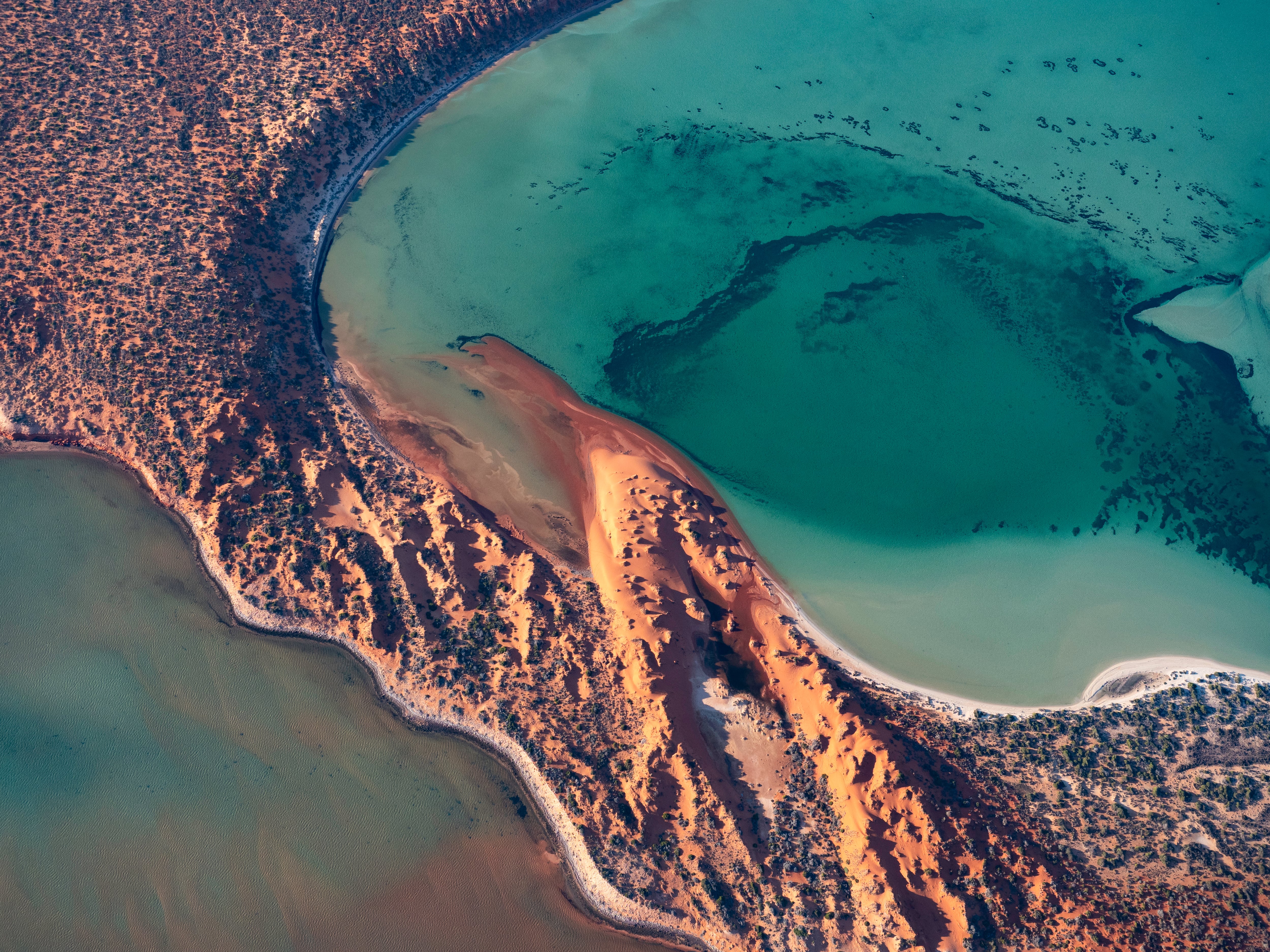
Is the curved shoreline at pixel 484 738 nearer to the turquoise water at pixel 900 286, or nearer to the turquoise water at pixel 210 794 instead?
the turquoise water at pixel 210 794

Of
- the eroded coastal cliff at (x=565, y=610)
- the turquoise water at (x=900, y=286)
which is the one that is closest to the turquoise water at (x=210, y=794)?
the eroded coastal cliff at (x=565, y=610)

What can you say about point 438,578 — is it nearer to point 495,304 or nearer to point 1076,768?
point 495,304

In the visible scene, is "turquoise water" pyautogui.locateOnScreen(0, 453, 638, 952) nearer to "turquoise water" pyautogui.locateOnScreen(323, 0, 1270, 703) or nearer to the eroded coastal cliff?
the eroded coastal cliff

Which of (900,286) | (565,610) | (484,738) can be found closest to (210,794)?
(484,738)

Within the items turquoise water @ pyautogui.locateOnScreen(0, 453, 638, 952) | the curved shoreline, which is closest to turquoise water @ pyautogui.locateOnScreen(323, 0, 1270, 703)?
the curved shoreline

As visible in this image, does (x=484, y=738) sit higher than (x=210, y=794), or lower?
lower

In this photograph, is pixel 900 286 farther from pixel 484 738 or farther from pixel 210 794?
pixel 210 794
